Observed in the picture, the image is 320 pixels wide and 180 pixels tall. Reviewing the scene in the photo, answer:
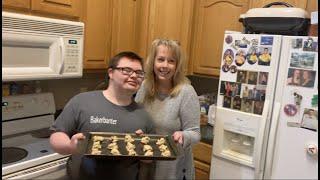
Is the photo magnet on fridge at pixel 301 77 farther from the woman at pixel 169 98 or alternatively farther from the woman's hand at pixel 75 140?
the woman's hand at pixel 75 140

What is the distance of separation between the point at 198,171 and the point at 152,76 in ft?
3.31

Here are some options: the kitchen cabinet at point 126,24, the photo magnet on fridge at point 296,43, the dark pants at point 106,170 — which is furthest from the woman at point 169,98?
the kitchen cabinet at point 126,24

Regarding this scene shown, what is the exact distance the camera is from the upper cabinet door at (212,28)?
2.19 meters

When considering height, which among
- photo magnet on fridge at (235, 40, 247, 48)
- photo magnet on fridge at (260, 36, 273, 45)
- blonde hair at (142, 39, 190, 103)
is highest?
photo magnet on fridge at (260, 36, 273, 45)

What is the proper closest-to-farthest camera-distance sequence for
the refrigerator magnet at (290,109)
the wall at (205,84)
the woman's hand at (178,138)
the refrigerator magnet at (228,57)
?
the woman's hand at (178,138), the refrigerator magnet at (290,109), the refrigerator magnet at (228,57), the wall at (205,84)

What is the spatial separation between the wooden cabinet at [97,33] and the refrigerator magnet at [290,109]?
1267 mm

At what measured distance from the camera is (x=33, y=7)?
1.69 m

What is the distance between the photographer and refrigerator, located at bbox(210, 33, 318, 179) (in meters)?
1.63

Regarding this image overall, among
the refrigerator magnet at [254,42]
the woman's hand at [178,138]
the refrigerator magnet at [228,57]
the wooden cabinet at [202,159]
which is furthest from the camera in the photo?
the wooden cabinet at [202,159]

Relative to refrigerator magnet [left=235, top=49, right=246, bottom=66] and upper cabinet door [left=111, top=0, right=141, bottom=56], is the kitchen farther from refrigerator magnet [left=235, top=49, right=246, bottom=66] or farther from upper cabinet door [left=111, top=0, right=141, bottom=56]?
refrigerator magnet [left=235, top=49, right=246, bottom=66]

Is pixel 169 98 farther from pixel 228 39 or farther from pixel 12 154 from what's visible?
pixel 12 154

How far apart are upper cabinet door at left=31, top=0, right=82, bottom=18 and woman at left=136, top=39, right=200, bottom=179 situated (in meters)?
0.71

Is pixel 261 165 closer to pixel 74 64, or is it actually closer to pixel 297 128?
pixel 297 128

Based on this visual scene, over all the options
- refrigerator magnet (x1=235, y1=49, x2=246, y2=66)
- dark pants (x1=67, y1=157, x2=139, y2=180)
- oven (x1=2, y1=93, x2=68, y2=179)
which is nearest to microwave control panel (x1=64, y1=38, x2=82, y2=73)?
oven (x1=2, y1=93, x2=68, y2=179)
